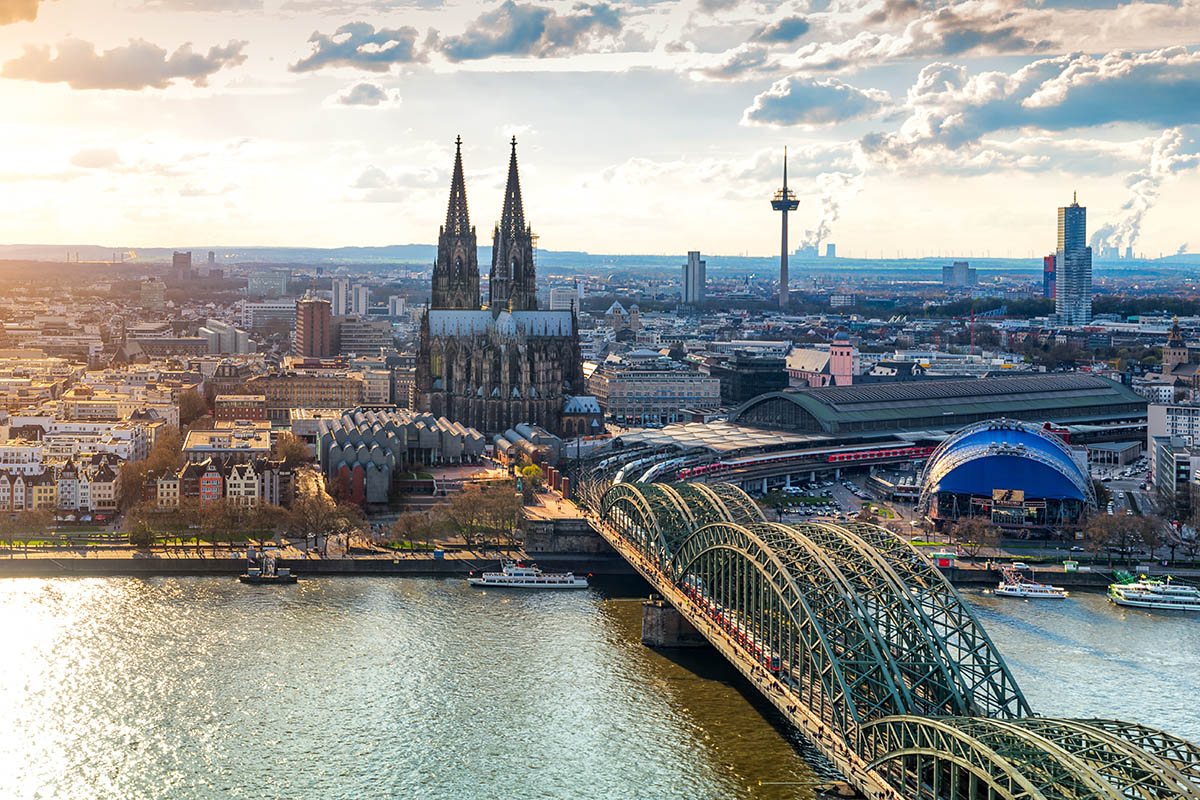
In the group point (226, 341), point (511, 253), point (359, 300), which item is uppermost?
point (511, 253)

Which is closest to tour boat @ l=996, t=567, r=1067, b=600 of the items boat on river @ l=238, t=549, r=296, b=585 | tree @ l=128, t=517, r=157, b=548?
boat on river @ l=238, t=549, r=296, b=585

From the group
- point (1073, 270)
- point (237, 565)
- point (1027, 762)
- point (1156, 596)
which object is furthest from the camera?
point (1073, 270)

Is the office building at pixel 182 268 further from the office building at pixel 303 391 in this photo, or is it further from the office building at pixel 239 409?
the office building at pixel 239 409

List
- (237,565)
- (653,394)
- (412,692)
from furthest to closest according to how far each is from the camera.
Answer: (653,394)
(237,565)
(412,692)

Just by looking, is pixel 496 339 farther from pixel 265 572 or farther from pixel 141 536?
pixel 265 572

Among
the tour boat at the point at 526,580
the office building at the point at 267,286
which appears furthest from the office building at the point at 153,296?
the tour boat at the point at 526,580

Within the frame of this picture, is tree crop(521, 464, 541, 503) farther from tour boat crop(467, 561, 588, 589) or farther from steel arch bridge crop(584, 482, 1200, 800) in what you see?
steel arch bridge crop(584, 482, 1200, 800)

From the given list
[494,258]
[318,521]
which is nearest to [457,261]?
[494,258]

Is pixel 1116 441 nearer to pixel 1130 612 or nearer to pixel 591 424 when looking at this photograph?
pixel 591 424
